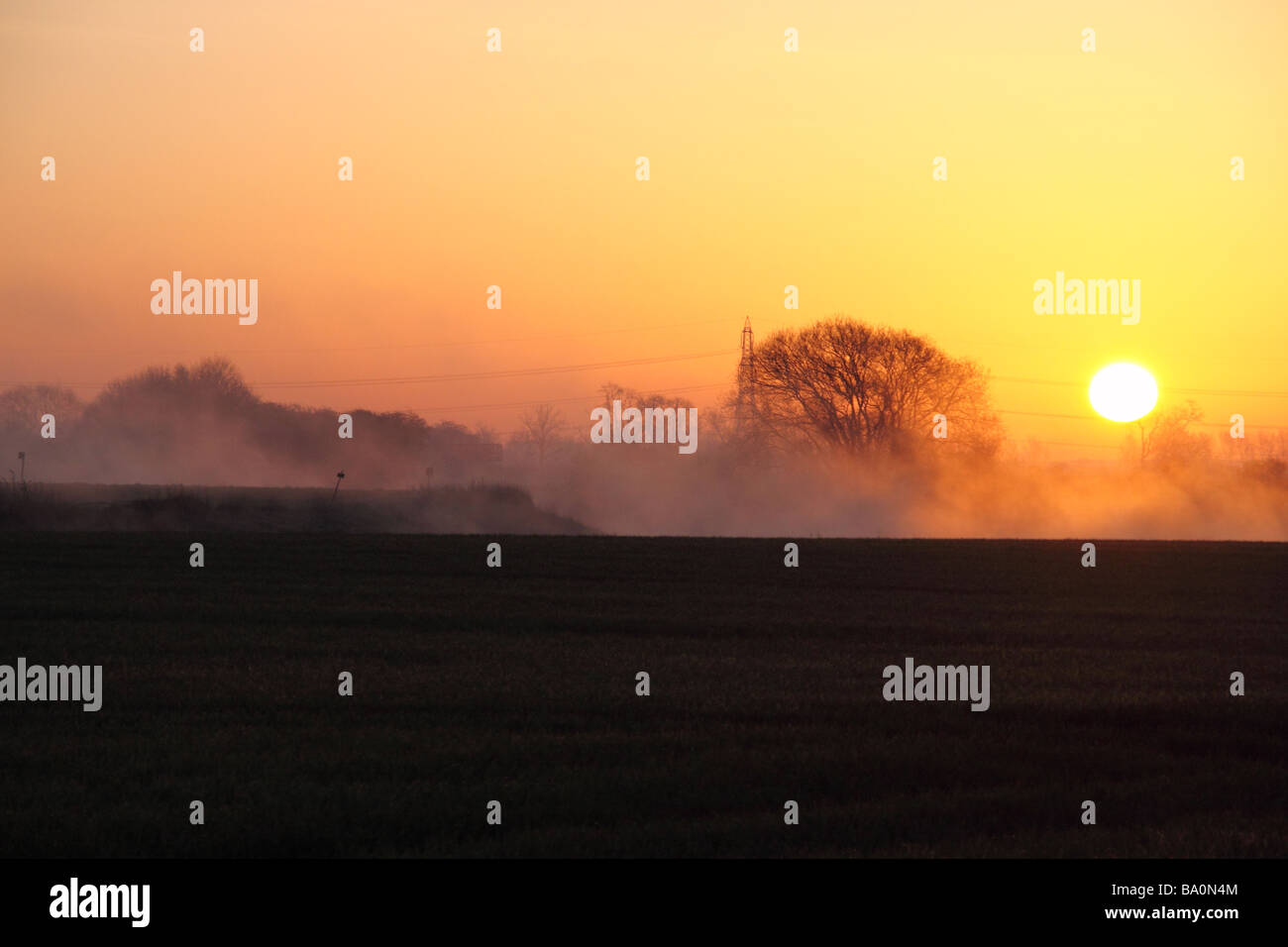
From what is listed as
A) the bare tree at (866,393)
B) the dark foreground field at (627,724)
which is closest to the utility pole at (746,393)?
the bare tree at (866,393)

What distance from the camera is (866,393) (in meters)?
72.2

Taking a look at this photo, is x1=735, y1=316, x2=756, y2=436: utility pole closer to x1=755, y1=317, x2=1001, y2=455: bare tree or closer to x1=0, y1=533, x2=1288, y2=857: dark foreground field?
x1=755, y1=317, x2=1001, y2=455: bare tree

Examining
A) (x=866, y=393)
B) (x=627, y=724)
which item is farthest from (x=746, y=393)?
(x=627, y=724)

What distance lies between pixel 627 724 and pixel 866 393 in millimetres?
60639

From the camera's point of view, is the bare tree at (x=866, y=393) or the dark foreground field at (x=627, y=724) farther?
the bare tree at (x=866, y=393)

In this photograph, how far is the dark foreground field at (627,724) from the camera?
31.4 ft

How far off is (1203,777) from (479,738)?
6222 millimetres

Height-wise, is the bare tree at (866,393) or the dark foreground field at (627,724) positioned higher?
the bare tree at (866,393)

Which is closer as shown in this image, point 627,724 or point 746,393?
point 627,724

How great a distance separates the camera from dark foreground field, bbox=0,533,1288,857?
377 inches

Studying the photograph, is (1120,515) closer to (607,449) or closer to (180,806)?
(607,449)

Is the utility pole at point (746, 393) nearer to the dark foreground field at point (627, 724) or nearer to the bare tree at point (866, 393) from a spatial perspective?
the bare tree at point (866, 393)

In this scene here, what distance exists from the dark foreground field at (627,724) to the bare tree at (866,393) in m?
44.7

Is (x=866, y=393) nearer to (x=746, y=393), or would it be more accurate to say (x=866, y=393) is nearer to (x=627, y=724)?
(x=746, y=393)
